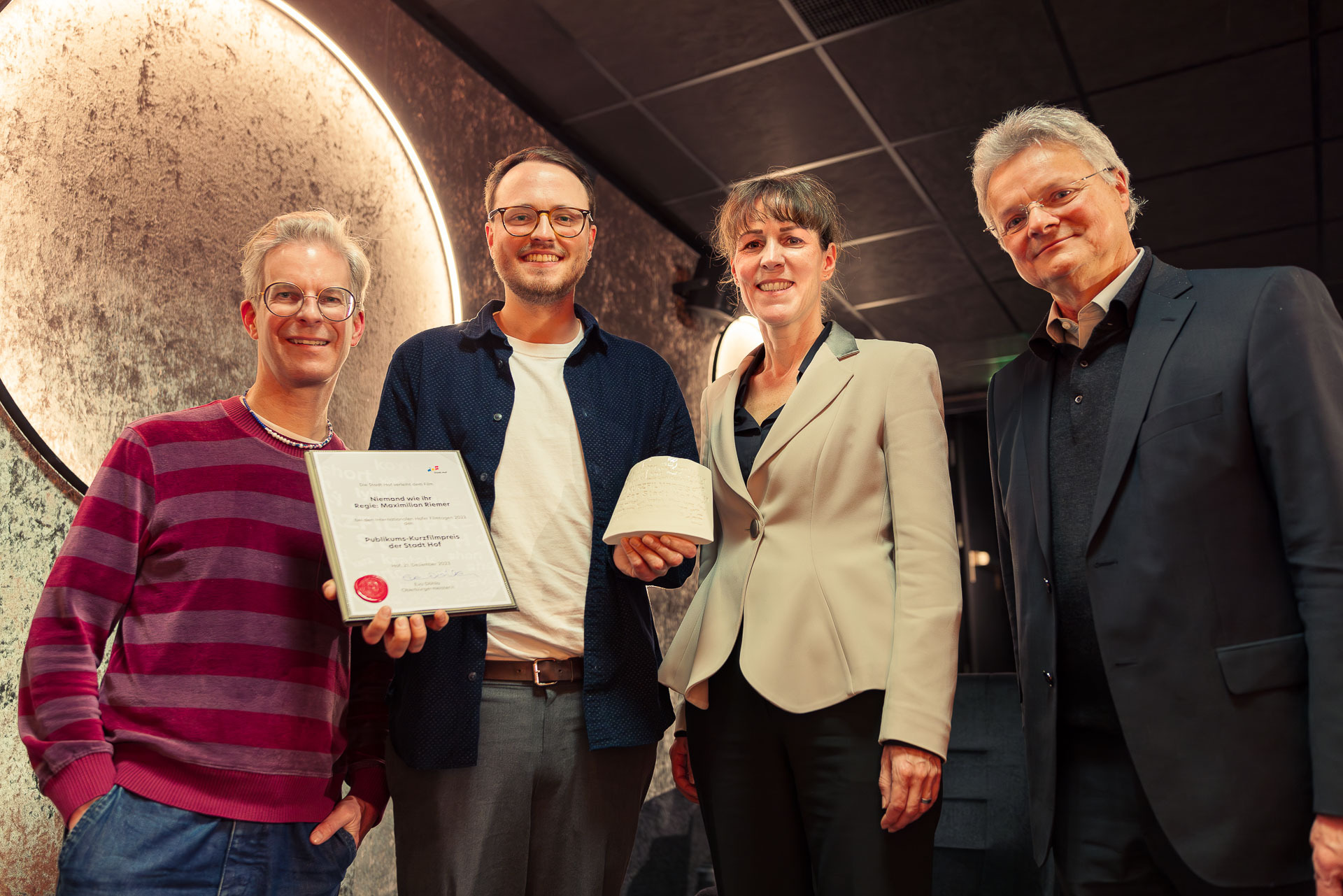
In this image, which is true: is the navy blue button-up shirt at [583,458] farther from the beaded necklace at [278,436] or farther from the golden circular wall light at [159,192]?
the golden circular wall light at [159,192]

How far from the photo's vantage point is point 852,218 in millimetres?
4148

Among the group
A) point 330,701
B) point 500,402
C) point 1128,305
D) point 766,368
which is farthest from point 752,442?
point 330,701

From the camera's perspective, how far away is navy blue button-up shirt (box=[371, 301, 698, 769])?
46.8 inches

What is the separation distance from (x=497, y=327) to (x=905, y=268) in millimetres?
3595

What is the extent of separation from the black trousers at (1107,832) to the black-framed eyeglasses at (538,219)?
1.06 m

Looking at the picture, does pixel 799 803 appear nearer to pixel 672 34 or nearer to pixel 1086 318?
pixel 1086 318

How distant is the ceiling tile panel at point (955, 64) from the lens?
2.83 m

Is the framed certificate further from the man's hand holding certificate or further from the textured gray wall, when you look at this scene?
the textured gray wall

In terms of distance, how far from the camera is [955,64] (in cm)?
304

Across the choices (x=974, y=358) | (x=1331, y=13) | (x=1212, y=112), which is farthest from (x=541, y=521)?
(x=974, y=358)

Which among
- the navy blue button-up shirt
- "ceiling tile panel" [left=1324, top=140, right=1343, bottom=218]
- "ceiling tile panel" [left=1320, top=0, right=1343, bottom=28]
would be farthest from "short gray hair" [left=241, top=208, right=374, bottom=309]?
"ceiling tile panel" [left=1324, top=140, right=1343, bottom=218]

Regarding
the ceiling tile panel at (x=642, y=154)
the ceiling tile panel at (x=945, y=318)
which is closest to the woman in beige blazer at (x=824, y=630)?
the ceiling tile panel at (x=642, y=154)

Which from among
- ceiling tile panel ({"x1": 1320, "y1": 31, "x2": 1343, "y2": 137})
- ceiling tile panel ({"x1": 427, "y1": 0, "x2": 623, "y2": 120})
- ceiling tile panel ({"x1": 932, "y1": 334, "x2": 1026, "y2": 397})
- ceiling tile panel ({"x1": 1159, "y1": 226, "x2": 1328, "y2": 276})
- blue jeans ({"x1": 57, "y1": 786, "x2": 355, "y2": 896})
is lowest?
blue jeans ({"x1": 57, "y1": 786, "x2": 355, "y2": 896})

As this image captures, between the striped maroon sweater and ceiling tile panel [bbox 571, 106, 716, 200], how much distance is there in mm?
2452
